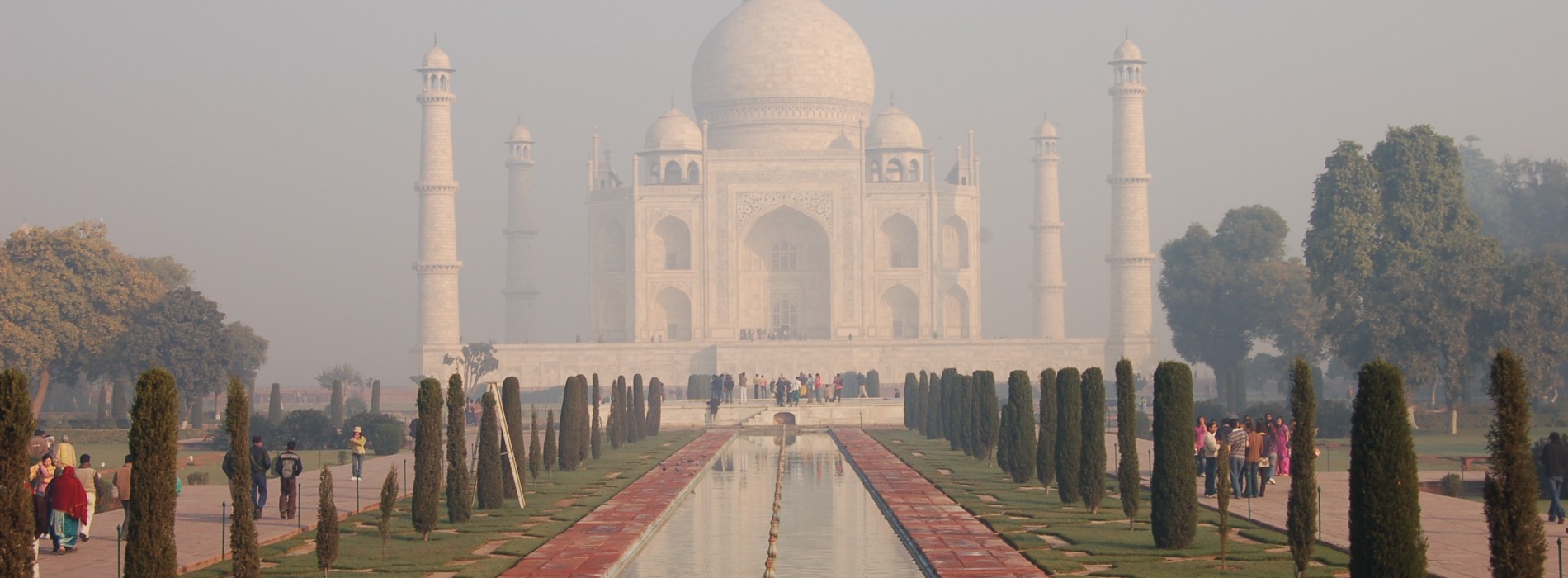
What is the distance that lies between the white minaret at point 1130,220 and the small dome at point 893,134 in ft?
22.4

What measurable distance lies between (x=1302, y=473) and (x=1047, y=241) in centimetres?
4265

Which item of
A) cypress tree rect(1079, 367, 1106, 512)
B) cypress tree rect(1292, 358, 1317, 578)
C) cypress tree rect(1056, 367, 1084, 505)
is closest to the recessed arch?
cypress tree rect(1056, 367, 1084, 505)

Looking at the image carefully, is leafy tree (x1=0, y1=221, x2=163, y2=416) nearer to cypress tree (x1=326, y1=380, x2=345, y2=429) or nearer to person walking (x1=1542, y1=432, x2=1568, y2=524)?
cypress tree (x1=326, y1=380, x2=345, y2=429)

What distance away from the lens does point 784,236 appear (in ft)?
179

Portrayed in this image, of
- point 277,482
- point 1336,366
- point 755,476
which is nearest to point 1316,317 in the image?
point 1336,366

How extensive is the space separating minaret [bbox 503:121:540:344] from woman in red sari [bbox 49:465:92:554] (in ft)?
139

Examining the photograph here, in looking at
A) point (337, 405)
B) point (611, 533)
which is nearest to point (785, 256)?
point (337, 405)

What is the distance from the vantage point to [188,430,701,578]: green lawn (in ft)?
41.2

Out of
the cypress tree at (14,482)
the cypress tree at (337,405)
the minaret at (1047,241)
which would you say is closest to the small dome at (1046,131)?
the minaret at (1047,241)

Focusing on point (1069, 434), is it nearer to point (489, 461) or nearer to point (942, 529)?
point (942, 529)

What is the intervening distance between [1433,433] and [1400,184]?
5.76 m

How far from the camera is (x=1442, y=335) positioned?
3103 centimetres

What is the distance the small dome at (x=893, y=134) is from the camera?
5475 cm

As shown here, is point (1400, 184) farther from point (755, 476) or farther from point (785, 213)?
point (785, 213)
